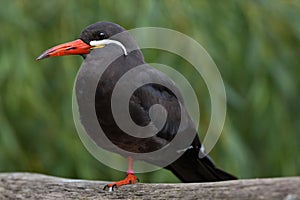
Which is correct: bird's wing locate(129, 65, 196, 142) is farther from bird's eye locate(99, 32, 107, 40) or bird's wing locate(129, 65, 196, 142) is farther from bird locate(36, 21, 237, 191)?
bird's eye locate(99, 32, 107, 40)

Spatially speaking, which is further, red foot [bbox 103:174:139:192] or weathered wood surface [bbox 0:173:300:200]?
red foot [bbox 103:174:139:192]

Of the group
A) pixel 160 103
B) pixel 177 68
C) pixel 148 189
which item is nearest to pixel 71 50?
pixel 160 103

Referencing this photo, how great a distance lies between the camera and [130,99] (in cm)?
200

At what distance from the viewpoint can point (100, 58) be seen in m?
2.00

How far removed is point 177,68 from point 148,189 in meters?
1.14

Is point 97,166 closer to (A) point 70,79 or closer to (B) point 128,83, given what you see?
(A) point 70,79

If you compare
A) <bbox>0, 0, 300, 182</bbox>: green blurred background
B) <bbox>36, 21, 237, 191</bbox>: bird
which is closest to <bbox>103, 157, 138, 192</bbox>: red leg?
<bbox>36, 21, 237, 191</bbox>: bird

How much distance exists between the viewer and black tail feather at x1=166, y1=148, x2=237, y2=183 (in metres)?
2.18

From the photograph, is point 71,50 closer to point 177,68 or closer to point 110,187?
point 110,187

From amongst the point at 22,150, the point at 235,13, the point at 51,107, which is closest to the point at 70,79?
the point at 51,107

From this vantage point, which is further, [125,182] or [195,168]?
[195,168]

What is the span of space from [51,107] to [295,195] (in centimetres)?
175

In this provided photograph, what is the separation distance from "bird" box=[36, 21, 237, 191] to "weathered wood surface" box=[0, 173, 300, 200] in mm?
82

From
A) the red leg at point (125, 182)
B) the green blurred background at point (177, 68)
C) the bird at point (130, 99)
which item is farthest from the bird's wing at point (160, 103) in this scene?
the green blurred background at point (177, 68)
